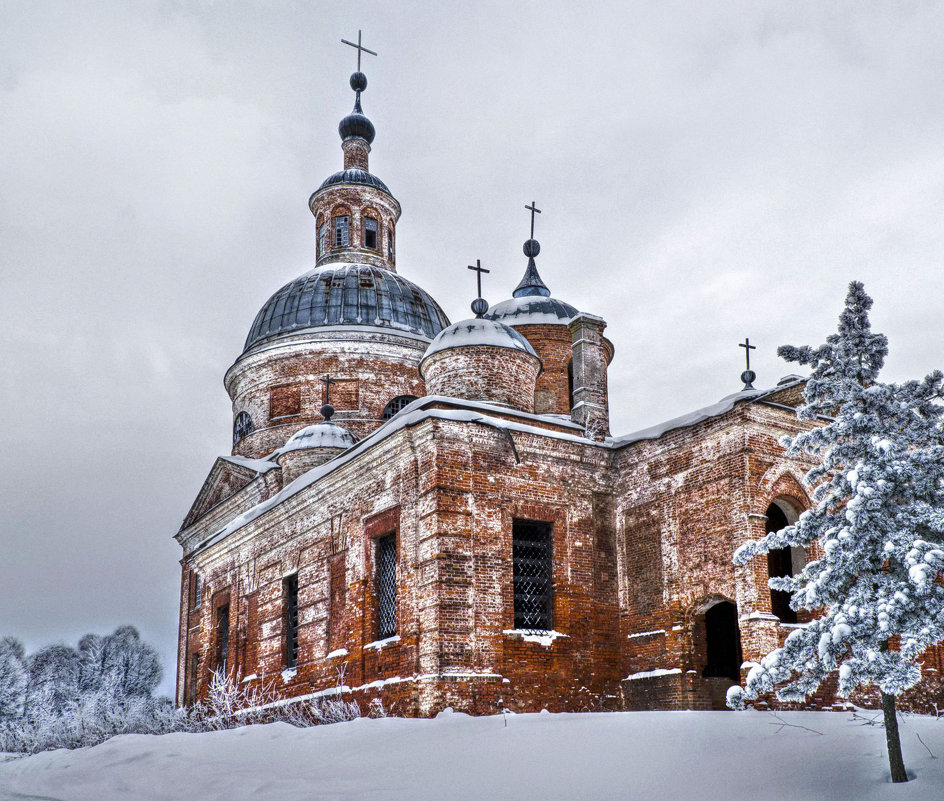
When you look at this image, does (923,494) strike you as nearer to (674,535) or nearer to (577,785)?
(577,785)

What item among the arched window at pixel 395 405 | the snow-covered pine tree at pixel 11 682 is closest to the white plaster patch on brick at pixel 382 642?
the arched window at pixel 395 405

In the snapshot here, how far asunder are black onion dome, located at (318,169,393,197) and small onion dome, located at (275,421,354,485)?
1073cm

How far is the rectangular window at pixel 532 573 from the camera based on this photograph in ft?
46.4

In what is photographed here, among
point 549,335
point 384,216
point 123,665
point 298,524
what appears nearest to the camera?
point 298,524

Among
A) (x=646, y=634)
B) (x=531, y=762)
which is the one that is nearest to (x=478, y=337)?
(x=646, y=634)

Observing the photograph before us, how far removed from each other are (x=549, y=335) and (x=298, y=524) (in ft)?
26.3

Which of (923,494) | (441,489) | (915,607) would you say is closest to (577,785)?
(915,607)

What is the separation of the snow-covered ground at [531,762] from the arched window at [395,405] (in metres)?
13.1

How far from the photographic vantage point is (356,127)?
32.3 meters

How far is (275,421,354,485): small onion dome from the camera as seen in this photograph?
21.1 metres

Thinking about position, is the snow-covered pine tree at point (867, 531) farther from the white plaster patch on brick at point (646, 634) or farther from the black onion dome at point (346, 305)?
the black onion dome at point (346, 305)

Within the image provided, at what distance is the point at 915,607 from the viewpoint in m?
7.08

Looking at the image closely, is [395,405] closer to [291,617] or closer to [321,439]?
[321,439]

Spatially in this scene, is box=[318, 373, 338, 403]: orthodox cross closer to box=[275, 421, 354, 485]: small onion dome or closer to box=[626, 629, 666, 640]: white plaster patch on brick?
box=[275, 421, 354, 485]: small onion dome
